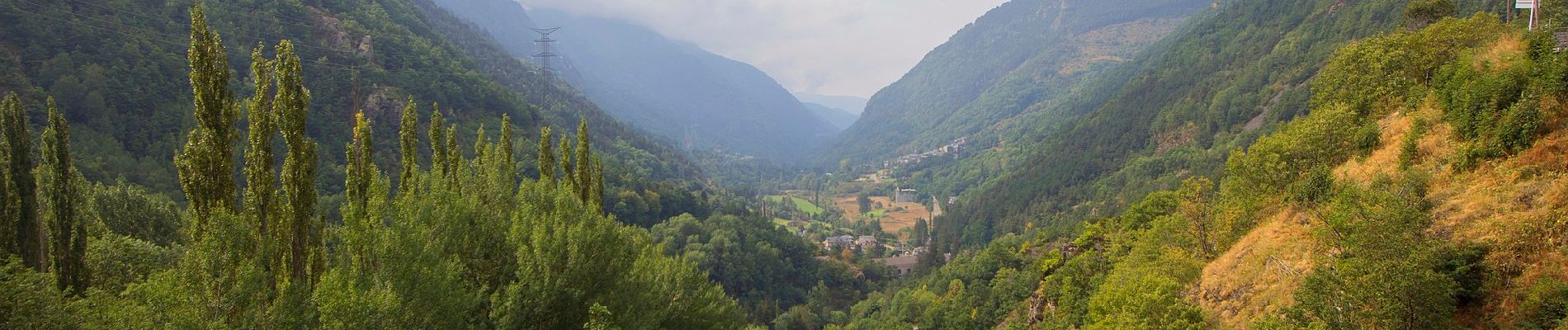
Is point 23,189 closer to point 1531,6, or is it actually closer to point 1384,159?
point 1384,159

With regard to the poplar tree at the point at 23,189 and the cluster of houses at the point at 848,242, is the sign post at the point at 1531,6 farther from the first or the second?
the cluster of houses at the point at 848,242

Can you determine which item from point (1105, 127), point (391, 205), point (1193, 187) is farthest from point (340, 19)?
point (1105, 127)

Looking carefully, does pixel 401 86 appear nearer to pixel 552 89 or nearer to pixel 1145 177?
pixel 552 89

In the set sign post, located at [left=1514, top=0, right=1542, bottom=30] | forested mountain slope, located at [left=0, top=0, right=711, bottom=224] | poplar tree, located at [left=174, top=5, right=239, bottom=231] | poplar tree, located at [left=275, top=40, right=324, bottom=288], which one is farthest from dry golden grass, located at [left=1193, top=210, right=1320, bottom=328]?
forested mountain slope, located at [left=0, top=0, right=711, bottom=224]

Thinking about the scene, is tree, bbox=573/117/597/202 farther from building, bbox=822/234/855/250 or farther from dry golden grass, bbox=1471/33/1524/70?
building, bbox=822/234/855/250

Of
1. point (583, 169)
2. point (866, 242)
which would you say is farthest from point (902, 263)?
point (583, 169)

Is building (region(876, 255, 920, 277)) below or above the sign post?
below

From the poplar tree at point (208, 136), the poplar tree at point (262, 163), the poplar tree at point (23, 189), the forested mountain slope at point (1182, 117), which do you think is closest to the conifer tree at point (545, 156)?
the poplar tree at point (23, 189)
